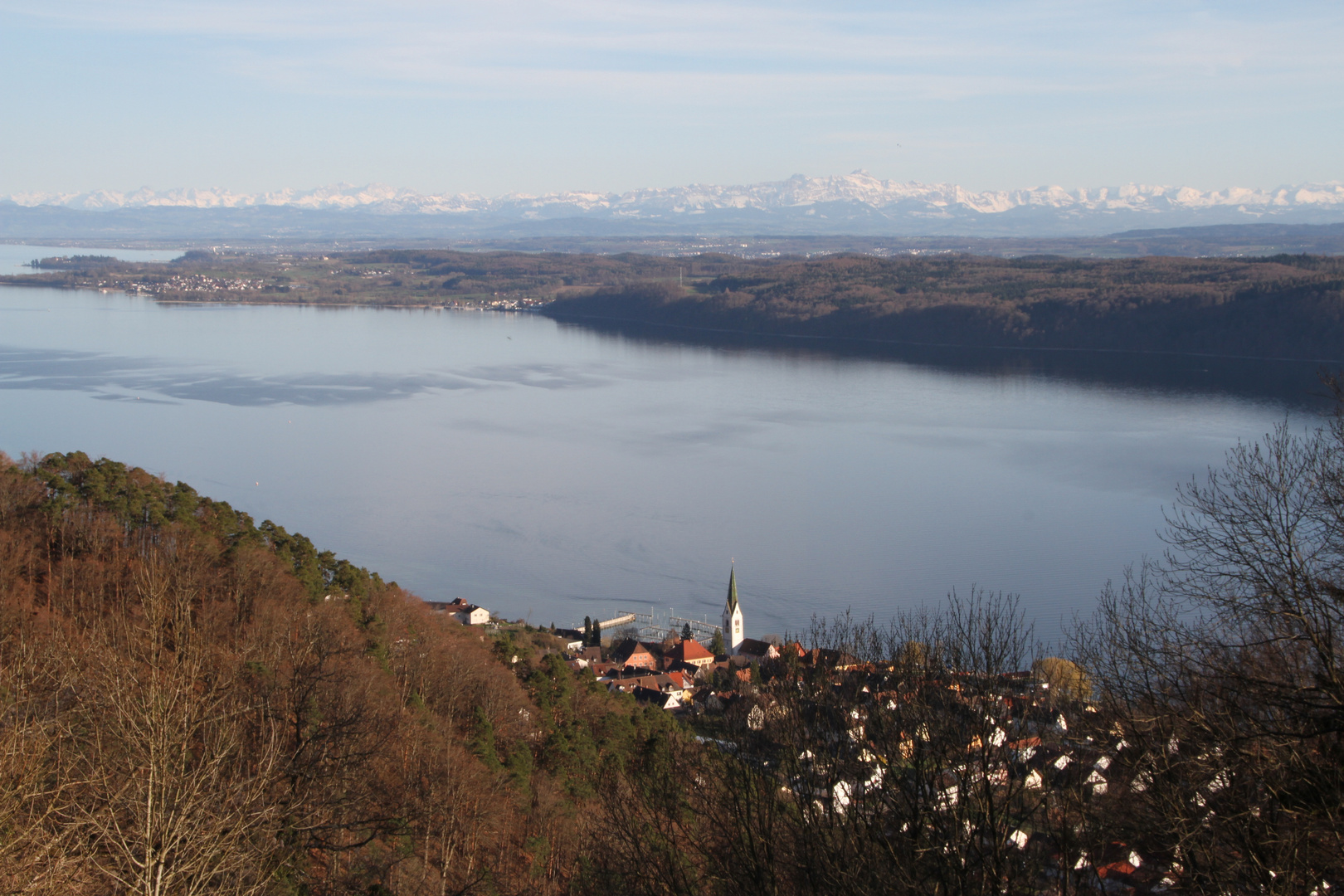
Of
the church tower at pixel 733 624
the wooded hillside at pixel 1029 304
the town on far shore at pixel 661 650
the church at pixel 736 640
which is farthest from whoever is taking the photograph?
the wooded hillside at pixel 1029 304

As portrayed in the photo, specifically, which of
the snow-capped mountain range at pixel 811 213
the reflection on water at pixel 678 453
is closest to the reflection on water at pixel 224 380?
the reflection on water at pixel 678 453

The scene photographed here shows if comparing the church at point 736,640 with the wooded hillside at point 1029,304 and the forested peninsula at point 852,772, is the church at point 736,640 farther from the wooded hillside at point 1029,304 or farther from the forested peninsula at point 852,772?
the wooded hillside at point 1029,304

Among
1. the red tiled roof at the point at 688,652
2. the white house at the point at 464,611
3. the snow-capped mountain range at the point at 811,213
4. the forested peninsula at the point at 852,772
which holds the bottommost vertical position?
the red tiled roof at the point at 688,652

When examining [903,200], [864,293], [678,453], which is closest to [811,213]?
[903,200]

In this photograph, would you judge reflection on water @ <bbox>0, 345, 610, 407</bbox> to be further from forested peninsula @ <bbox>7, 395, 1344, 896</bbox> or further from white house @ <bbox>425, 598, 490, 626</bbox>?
forested peninsula @ <bbox>7, 395, 1344, 896</bbox>

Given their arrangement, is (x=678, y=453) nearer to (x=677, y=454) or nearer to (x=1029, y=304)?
(x=677, y=454)

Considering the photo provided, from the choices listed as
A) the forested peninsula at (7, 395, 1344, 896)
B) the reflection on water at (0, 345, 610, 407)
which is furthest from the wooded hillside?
the forested peninsula at (7, 395, 1344, 896)
